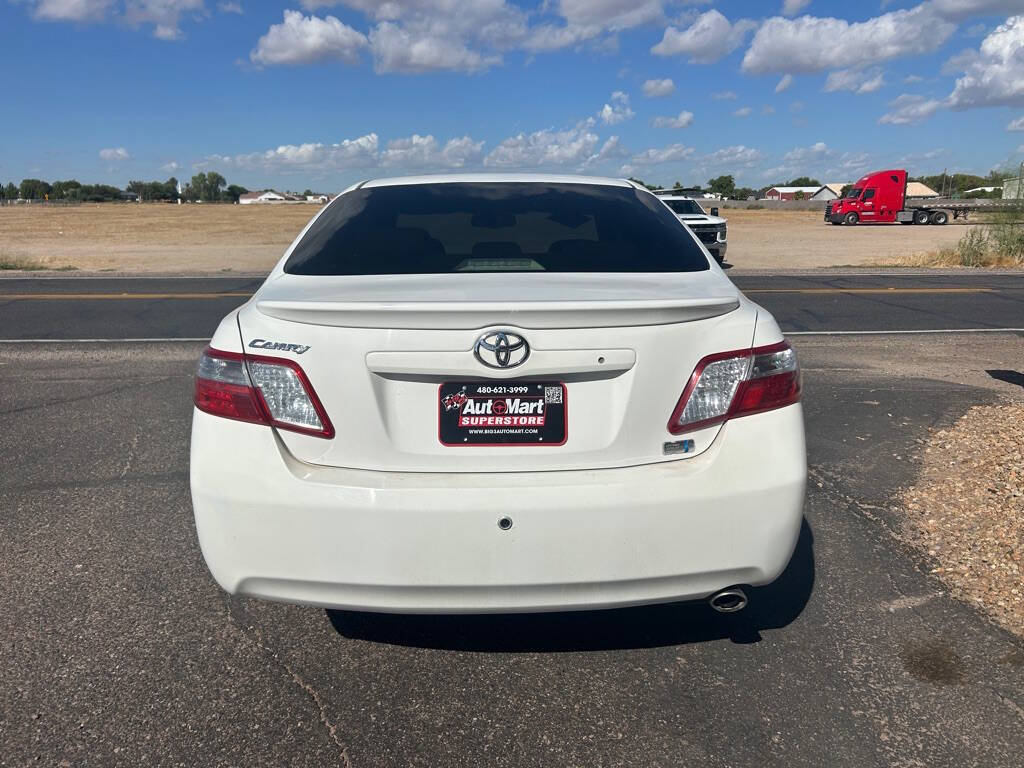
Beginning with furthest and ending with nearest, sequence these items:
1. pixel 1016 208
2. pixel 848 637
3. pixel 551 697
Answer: pixel 1016 208, pixel 848 637, pixel 551 697

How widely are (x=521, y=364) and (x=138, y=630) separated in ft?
Result: 6.02

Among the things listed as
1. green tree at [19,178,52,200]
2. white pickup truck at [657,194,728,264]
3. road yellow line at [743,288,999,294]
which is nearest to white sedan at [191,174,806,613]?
road yellow line at [743,288,999,294]

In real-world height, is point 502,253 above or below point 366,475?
above

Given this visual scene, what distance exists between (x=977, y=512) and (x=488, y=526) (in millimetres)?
2929

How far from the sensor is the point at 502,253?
361 centimetres

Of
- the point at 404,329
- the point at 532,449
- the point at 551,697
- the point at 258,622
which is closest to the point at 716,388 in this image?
the point at 532,449

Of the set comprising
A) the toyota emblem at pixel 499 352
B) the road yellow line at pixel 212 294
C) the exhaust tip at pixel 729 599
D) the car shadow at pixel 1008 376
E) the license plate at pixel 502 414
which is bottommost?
the car shadow at pixel 1008 376

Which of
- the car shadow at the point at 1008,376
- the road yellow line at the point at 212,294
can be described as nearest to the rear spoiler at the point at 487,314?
the car shadow at the point at 1008,376

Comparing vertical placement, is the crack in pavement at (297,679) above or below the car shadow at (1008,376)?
above

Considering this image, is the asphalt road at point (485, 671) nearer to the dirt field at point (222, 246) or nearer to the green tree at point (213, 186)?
the dirt field at point (222, 246)

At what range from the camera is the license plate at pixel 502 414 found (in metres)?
2.46

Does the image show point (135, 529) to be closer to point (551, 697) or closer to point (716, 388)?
point (551, 697)

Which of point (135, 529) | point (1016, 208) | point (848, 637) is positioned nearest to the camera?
point (848, 637)

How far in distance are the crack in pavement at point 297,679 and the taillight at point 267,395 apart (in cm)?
89
